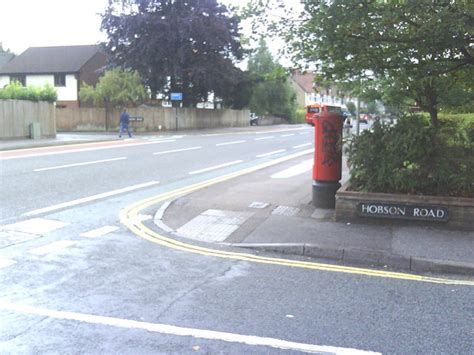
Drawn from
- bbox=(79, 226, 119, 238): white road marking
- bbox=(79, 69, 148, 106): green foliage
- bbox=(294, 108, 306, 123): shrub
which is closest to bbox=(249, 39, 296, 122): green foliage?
bbox=(294, 108, 306, 123): shrub

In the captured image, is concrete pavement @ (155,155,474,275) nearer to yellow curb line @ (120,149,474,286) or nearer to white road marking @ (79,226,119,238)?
yellow curb line @ (120,149,474,286)

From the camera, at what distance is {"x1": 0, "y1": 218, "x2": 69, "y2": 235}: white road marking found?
7660 millimetres

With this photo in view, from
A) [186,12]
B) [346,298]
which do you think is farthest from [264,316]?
[186,12]

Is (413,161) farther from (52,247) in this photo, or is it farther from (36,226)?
(36,226)

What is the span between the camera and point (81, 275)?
5.70m

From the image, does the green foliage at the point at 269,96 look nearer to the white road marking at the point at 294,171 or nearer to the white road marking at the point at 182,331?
the white road marking at the point at 294,171

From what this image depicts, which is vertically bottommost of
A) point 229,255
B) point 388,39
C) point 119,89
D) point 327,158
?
point 229,255

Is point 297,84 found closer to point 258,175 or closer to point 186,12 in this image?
point 186,12

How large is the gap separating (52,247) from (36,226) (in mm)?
1312

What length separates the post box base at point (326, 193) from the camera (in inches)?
354

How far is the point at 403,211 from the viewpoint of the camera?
7805 millimetres

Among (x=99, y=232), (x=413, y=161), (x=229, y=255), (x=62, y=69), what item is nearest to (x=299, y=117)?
(x=62, y=69)

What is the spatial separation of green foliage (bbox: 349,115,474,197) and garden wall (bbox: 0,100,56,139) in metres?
22.0

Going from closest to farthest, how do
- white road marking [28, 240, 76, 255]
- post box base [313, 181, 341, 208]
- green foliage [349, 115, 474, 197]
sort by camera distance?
white road marking [28, 240, 76, 255] → green foliage [349, 115, 474, 197] → post box base [313, 181, 341, 208]
